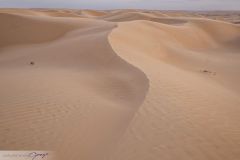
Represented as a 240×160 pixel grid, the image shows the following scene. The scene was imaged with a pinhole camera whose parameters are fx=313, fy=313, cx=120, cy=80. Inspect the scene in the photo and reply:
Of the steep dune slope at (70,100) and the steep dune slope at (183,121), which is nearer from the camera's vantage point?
the steep dune slope at (183,121)

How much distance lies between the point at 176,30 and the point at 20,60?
9.21m

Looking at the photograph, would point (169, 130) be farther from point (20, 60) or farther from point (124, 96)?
point (20, 60)

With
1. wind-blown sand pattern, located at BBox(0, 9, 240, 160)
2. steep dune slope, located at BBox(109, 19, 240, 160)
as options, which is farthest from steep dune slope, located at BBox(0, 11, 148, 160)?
steep dune slope, located at BBox(109, 19, 240, 160)

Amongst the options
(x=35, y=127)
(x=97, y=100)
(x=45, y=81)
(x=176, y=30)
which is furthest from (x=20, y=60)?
(x=176, y=30)

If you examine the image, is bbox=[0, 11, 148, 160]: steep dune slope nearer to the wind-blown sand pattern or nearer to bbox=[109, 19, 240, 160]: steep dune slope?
the wind-blown sand pattern

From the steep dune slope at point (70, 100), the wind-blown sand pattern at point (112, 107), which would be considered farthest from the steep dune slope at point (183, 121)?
the steep dune slope at point (70, 100)

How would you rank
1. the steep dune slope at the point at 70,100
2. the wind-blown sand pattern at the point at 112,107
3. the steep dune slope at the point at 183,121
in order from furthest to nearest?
1. the steep dune slope at the point at 70,100
2. the wind-blown sand pattern at the point at 112,107
3. the steep dune slope at the point at 183,121

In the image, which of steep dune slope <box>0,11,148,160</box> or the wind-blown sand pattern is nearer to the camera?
the wind-blown sand pattern

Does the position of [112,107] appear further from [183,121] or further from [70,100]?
[183,121]

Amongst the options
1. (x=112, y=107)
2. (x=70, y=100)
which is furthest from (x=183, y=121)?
(x=70, y=100)

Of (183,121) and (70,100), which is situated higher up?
(183,121)

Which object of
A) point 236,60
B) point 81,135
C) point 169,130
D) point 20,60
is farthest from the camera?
point 236,60

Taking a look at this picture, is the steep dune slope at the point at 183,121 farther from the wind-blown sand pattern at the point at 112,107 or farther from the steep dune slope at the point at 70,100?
the steep dune slope at the point at 70,100

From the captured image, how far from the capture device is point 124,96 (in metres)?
5.88
